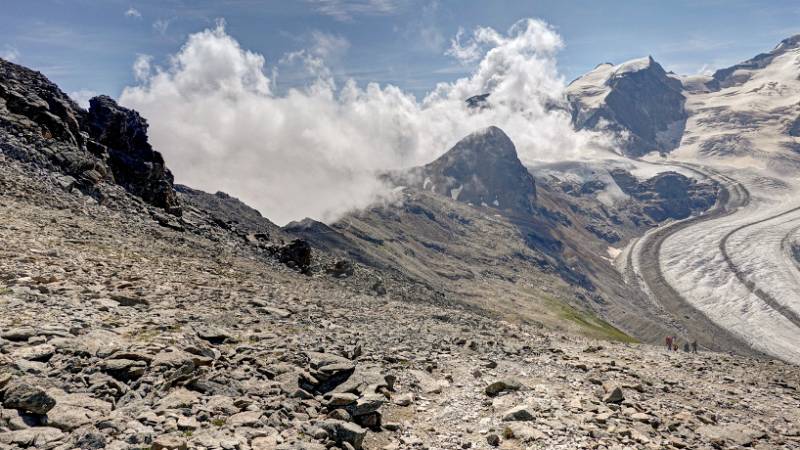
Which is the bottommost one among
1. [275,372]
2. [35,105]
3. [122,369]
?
[275,372]

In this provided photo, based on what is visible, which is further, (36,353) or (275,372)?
(275,372)

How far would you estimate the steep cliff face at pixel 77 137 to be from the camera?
49344mm

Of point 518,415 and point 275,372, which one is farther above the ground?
point 275,372

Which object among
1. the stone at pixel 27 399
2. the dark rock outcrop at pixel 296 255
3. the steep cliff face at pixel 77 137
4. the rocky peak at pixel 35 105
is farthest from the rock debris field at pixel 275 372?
the dark rock outcrop at pixel 296 255

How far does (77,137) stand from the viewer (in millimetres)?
60844

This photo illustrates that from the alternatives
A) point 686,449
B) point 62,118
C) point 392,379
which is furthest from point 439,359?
point 62,118

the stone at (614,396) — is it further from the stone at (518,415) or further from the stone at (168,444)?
the stone at (168,444)

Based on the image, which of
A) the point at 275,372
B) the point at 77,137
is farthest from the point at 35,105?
the point at 275,372

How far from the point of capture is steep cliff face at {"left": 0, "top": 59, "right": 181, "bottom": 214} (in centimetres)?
4934

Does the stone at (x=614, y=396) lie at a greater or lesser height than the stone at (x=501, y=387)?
lesser

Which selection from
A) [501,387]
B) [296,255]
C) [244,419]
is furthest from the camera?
[296,255]

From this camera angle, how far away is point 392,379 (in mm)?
25000

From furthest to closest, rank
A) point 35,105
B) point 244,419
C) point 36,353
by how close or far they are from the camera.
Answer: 1. point 35,105
2. point 36,353
3. point 244,419

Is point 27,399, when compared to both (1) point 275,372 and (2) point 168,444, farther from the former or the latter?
(1) point 275,372
